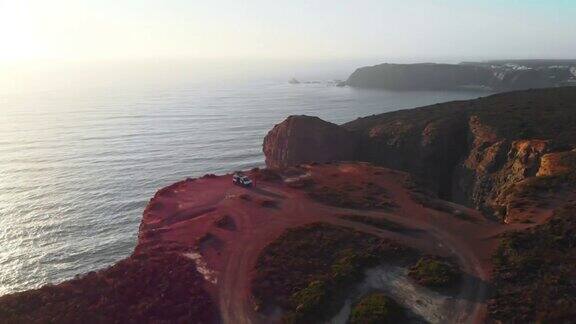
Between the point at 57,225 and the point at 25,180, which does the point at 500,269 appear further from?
the point at 25,180

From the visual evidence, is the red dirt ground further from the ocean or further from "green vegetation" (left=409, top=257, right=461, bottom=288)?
the ocean

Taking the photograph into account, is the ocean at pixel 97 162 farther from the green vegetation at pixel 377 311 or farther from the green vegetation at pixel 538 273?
the green vegetation at pixel 538 273

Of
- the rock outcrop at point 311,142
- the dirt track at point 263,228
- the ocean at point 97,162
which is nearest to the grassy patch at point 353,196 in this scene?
the dirt track at point 263,228

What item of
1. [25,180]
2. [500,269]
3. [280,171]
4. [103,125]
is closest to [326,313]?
[500,269]

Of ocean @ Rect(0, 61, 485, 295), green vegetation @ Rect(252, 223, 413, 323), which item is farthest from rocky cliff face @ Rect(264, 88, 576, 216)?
ocean @ Rect(0, 61, 485, 295)

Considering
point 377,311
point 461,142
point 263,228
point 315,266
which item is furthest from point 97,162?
point 377,311

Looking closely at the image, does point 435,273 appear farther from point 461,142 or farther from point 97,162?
point 97,162
